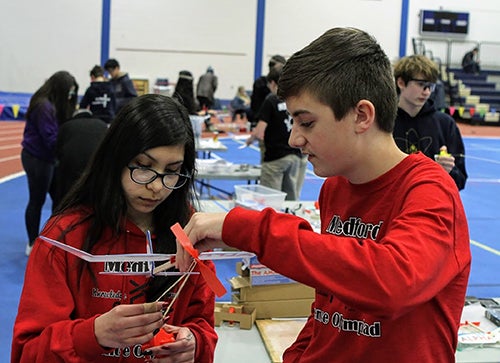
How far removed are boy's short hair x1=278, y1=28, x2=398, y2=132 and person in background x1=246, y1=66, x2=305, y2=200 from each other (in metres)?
4.78

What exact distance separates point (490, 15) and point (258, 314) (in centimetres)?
2424

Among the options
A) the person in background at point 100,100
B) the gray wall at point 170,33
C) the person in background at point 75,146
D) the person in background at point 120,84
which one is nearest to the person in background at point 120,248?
the person in background at point 75,146

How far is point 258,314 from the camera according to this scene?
119 inches

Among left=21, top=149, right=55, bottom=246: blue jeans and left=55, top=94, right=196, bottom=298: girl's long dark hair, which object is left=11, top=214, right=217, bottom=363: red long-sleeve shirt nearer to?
left=55, top=94, right=196, bottom=298: girl's long dark hair

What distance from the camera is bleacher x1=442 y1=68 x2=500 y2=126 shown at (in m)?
22.9

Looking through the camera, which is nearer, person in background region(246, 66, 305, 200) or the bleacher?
person in background region(246, 66, 305, 200)

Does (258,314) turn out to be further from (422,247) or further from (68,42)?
(68,42)

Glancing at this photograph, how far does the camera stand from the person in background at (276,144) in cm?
621

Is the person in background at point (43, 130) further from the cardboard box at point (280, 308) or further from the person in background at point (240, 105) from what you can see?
the person in background at point (240, 105)

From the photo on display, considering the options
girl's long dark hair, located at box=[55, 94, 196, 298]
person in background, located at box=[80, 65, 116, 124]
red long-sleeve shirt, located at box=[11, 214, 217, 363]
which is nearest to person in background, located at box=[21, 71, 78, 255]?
person in background, located at box=[80, 65, 116, 124]

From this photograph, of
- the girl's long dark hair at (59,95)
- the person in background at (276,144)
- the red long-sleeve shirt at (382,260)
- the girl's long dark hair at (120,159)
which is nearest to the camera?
the red long-sleeve shirt at (382,260)

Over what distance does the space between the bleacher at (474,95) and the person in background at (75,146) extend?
19.1 metres

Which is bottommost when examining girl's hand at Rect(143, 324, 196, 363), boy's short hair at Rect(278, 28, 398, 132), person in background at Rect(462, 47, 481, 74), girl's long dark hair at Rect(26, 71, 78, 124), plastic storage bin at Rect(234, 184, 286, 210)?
plastic storage bin at Rect(234, 184, 286, 210)

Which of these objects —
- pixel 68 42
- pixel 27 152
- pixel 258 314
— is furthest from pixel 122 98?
pixel 68 42
